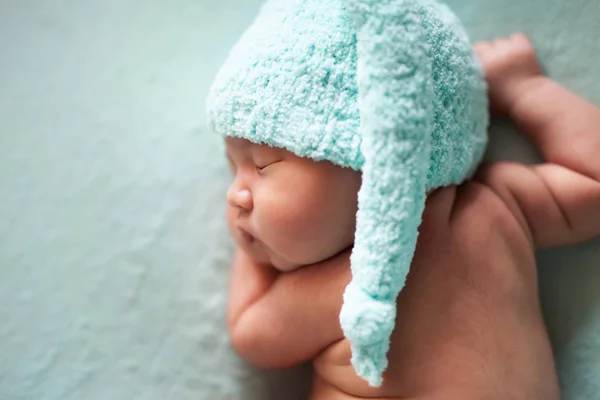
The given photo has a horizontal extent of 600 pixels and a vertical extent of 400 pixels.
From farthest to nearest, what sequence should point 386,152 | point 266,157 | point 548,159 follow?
point 548,159
point 266,157
point 386,152

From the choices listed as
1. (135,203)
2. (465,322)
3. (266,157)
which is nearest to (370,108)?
(266,157)

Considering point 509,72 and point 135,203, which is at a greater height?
point 509,72

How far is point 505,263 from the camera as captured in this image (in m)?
0.70

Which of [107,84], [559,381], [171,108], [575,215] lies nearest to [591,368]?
[559,381]

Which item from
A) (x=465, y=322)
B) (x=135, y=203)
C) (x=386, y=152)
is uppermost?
(x=386, y=152)

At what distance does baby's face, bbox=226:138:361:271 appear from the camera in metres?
0.65

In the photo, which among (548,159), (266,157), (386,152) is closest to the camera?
(386,152)

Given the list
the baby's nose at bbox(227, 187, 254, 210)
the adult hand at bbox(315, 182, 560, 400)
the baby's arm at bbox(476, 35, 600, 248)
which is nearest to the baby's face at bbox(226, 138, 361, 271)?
the baby's nose at bbox(227, 187, 254, 210)

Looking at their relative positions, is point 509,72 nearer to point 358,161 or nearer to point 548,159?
point 548,159

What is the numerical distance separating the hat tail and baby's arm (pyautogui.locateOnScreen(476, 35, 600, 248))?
0.71 ft

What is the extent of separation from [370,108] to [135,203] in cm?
43

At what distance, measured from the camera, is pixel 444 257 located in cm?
69

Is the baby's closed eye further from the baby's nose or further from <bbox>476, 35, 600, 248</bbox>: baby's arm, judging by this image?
<bbox>476, 35, 600, 248</bbox>: baby's arm

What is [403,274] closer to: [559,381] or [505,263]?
[505,263]
